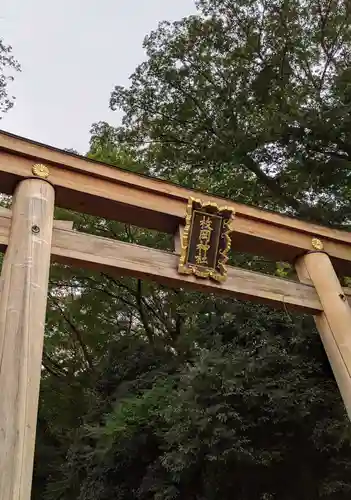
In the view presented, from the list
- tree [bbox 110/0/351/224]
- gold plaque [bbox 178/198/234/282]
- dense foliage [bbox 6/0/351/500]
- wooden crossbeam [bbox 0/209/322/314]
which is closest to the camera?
wooden crossbeam [bbox 0/209/322/314]

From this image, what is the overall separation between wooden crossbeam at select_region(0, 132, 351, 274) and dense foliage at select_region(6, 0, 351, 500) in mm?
1167

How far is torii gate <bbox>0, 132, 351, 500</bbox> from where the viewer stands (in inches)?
124

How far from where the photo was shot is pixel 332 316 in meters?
4.82

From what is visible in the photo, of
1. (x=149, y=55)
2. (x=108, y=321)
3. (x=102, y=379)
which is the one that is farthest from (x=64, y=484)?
(x=149, y=55)

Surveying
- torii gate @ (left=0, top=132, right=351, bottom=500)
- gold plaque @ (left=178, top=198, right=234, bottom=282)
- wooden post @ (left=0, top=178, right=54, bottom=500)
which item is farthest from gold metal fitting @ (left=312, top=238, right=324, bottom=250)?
wooden post @ (left=0, top=178, right=54, bottom=500)

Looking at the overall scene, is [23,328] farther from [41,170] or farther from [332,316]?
[332,316]

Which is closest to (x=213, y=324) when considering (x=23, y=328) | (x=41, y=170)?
(x=41, y=170)

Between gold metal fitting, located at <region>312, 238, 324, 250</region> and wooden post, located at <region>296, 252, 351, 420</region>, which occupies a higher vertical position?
gold metal fitting, located at <region>312, 238, 324, 250</region>

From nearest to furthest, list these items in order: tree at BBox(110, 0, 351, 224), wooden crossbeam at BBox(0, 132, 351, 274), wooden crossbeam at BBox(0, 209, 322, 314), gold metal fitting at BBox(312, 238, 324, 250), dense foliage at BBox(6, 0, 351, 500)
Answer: wooden crossbeam at BBox(0, 209, 322, 314) < wooden crossbeam at BBox(0, 132, 351, 274) < gold metal fitting at BBox(312, 238, 324, 250) < dense foliage at BBox(6, 0, 351, 500) < tree at BBox(110, 0, 351, 224)

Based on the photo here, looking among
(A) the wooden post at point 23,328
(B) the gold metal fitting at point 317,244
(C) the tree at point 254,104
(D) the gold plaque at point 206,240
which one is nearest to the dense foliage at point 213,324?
(C) the tree at point 254,104

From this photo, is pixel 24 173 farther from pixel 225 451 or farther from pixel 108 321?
pixel 108 321

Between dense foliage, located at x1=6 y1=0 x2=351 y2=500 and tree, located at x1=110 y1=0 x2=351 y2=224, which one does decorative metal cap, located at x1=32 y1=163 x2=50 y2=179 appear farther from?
tree, located at x1=110 y1=0 x2=351 y2=224

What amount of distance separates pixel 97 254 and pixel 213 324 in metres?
3.45

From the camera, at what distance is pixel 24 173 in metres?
4.19
